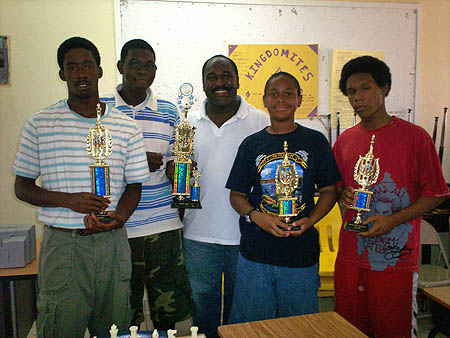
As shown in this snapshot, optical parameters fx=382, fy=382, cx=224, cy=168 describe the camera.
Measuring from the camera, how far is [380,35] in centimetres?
403

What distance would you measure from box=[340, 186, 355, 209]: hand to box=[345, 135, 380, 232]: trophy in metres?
0.04

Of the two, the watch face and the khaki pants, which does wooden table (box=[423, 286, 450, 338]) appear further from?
the watch face

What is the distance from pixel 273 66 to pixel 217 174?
6.18 feet

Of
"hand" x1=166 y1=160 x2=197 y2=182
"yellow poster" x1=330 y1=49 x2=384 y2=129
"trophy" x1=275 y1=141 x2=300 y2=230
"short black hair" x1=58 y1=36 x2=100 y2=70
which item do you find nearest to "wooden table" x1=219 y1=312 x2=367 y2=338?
"trophy" x1=275 y1=141 x2=300 y2=230

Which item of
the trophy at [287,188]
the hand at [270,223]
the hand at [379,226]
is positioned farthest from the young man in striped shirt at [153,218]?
the hand at [379,226]

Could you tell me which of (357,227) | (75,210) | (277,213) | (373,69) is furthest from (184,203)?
(373,69)

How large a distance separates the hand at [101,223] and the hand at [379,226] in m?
1.28

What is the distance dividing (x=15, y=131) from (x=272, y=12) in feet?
8.96

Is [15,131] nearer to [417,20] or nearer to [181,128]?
[181,128]

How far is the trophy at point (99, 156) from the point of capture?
5.91ft

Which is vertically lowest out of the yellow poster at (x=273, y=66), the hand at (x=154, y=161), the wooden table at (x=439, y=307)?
the wooden table at (x=439, y=307)

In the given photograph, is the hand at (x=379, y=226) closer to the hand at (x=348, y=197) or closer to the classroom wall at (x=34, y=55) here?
the hand at (x=348, y=197)

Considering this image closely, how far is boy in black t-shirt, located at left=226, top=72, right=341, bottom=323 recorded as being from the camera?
200cm

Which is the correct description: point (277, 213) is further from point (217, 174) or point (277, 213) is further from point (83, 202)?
point (83, 202)
